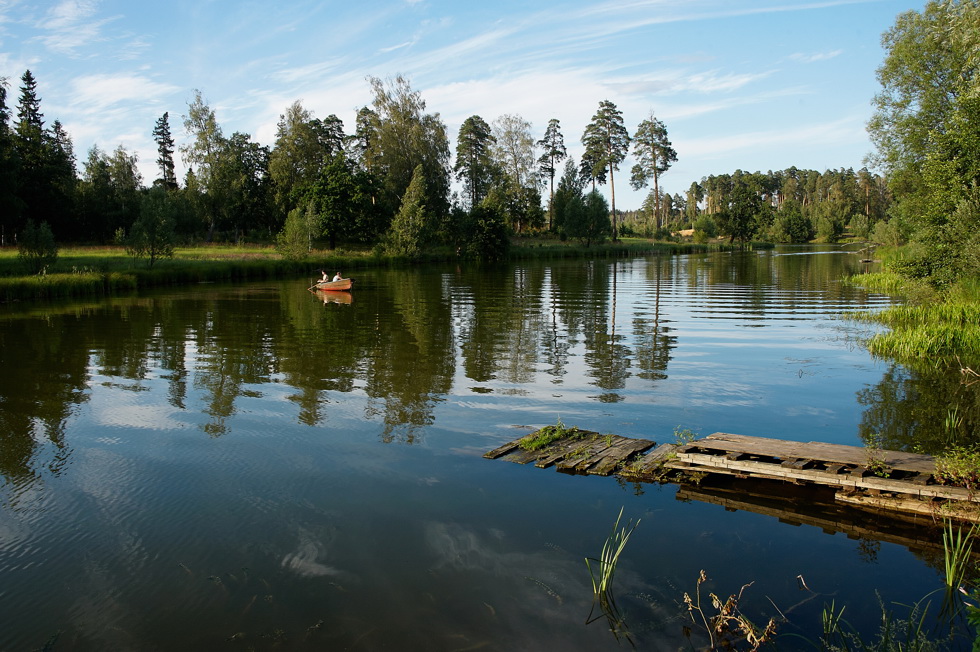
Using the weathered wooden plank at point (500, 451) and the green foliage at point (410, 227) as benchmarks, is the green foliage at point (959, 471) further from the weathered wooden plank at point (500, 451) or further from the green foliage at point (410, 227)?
the green foliage at point (410, 227)

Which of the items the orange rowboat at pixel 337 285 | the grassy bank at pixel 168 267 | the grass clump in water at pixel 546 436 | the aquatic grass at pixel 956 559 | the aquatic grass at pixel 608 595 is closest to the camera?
the aquatic grass at pixel 608 595

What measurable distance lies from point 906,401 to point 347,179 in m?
61.7

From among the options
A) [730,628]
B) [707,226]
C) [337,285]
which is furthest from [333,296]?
[707,226]

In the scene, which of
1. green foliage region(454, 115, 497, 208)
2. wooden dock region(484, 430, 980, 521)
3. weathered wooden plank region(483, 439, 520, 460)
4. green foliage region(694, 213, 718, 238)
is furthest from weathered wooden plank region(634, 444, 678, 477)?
green foliage region(694, 213, 718, 238)

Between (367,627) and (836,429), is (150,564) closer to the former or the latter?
(367,627)

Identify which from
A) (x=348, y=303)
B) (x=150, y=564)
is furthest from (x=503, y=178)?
(x=150, y=564)

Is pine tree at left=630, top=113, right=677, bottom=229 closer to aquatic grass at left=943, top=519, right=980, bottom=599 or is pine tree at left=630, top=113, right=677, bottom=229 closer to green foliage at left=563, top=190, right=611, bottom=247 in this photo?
green foliage at left=563, top=190, right=611, bottom=247

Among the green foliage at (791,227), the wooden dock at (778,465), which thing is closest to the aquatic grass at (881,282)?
the wooden dock at (778,465)

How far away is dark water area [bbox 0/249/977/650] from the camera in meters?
5.77

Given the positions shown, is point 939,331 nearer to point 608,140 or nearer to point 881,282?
point 881,282

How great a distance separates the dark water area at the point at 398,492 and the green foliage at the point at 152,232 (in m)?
22.2

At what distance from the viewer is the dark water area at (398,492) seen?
5766mm

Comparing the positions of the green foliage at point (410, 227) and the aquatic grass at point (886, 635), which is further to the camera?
the green foliage at point (410, 227)

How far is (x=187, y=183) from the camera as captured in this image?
235 feet
